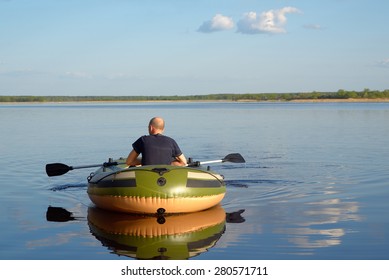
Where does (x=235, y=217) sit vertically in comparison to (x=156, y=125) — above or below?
below

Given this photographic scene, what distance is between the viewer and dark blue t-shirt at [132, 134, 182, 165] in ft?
30.0

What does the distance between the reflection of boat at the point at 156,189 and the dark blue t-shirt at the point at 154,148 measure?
0.38m

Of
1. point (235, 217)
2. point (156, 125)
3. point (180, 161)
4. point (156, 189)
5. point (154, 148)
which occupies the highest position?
point (156, 125)

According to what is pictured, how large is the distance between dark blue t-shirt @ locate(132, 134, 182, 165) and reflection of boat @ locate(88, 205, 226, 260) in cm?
92

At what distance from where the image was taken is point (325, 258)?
256 inches

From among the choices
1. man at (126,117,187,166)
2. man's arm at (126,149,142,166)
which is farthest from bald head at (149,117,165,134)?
man's arm at (126,149,142,166)

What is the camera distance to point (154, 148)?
9.17m

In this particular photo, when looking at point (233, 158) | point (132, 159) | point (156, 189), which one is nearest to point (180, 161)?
point (132, 159)

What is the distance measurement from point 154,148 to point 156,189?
831 mm

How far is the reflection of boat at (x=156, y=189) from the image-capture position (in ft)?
28.4

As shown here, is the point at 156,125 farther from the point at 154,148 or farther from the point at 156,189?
the point at 156,189

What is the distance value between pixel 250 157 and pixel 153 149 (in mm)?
8504
